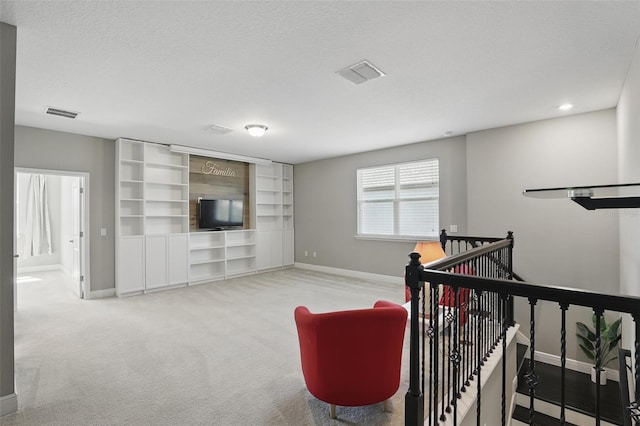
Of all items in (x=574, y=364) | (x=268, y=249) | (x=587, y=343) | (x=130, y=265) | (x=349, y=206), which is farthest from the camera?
(x=268, y=249)

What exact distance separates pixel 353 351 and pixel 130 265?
484cm

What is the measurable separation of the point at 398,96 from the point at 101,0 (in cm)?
271

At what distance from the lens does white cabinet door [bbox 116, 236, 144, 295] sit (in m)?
5.26

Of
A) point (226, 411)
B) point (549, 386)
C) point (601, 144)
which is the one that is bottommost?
point (549, 386)

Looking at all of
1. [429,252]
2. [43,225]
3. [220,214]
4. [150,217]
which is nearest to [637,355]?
[429,252]

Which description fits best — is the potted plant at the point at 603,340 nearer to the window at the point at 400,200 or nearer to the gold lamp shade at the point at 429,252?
the gold lamp shade at the point at 429,252

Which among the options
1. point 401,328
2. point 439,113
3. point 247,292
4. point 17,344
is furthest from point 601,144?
point 17,344

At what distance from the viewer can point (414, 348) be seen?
1512 mm

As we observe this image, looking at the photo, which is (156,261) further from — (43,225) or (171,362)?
(43,225)

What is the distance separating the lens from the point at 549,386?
3553mm

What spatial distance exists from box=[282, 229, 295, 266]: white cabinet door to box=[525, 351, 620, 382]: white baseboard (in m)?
5.38

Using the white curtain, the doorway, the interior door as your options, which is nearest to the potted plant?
the interior door

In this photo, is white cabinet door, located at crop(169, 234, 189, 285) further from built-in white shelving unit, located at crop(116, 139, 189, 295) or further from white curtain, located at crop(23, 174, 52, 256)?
white curtain, located at crop(23, 174, 52, 256)

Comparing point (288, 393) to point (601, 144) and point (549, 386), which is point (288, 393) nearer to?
point (549, 386)
